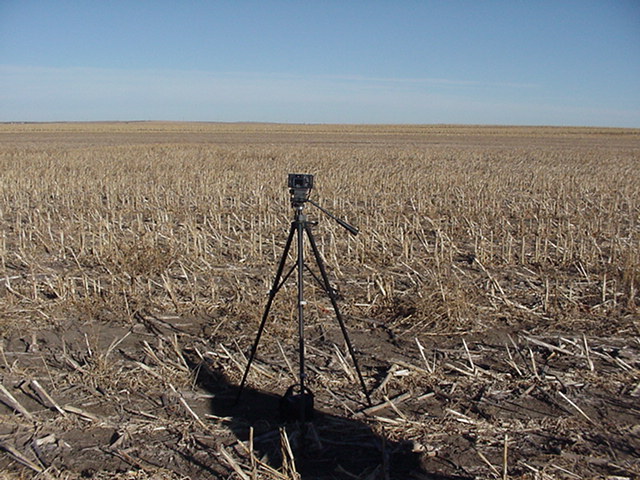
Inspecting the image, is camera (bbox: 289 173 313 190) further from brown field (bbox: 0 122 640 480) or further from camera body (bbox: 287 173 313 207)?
brown field (bbox: 0 122 640 480)

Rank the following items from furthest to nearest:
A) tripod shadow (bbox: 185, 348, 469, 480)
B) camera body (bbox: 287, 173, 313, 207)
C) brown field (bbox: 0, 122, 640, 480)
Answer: camera body (bbox: 287, 173, 313, 207), brown field (bbox: 0, 122, 640, 480), tripod shadow (bbox: 185, 348, 469, 480)

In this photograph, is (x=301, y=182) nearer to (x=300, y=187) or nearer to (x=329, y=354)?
(x=300, y=187)

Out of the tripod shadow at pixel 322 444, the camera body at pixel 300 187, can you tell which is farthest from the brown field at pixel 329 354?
the camera body at pixel 300 187

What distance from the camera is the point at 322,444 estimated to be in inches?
134

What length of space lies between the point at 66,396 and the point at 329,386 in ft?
5.78

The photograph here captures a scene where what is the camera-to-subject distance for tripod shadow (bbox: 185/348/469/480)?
3.15 m

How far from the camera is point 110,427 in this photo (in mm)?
3523

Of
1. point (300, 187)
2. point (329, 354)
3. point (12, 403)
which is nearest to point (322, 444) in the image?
point (329, 354)

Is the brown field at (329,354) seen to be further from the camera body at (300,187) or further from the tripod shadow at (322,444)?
the camera body at (300,187)

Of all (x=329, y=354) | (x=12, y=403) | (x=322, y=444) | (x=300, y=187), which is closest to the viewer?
(x=322, y=444)

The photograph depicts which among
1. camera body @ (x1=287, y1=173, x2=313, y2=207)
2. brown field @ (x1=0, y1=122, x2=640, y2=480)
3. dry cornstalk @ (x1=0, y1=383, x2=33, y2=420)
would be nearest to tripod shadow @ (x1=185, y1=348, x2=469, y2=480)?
brown field @ (x1=0, y1=122, x2=640, y2=480)

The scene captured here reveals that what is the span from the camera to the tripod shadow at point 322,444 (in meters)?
3.15

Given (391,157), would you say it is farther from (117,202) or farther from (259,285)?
(259,285)

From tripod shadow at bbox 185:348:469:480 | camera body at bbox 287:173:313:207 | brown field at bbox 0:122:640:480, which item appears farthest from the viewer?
camera body at bbox 287:173:313:207
